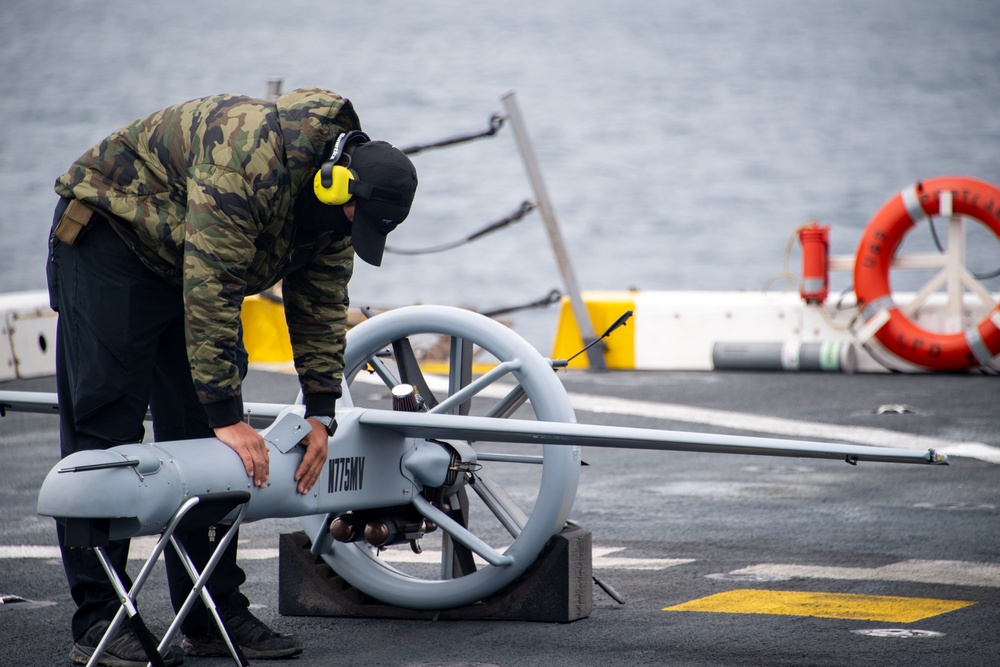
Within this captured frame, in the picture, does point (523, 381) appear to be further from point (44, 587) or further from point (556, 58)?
point (556, 58)

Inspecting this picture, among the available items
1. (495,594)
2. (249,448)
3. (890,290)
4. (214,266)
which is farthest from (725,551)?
(890,290)

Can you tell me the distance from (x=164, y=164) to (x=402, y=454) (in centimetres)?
112

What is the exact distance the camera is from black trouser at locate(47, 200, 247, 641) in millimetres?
3730

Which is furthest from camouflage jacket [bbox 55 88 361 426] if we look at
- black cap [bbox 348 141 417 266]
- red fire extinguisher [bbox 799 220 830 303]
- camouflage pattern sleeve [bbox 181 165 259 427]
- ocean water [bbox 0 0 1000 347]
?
ocean water [bbox 0 0 1000 347]

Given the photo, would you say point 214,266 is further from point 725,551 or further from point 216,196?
point 725,551

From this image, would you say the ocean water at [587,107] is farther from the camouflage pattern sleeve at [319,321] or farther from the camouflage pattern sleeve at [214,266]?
the camouflage pattern sleeve at [214,266]

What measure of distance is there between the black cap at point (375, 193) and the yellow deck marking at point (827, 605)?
162cm

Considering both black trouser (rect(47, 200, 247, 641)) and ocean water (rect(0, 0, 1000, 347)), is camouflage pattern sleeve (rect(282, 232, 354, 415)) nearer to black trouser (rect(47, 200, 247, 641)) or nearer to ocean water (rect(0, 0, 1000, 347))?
black trouser (rect(47, 200, 247, 641))

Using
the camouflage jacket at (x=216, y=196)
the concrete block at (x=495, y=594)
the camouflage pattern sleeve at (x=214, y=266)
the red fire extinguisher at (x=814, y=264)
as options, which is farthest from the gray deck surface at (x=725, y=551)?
the red fire extinguisher at (x=814, y=264)

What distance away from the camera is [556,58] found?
86.6 metres

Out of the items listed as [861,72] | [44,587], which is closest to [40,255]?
[44,587]

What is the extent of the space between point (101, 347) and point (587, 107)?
72.5 m

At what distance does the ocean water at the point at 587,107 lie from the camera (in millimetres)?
43156

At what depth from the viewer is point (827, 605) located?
14.3ft
